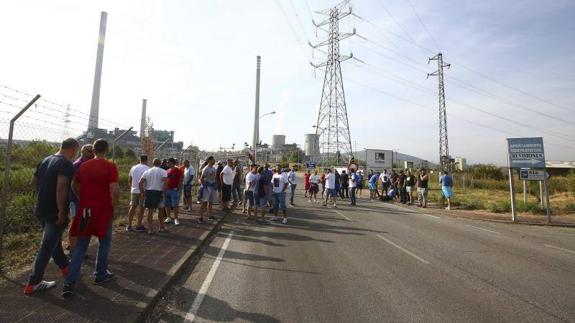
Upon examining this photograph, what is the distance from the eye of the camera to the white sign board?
34.3 meters

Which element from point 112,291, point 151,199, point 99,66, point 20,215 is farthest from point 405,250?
point 99,66

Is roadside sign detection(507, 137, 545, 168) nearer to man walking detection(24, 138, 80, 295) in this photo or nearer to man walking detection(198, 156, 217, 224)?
man walking detection(198, 156, 217, 224)

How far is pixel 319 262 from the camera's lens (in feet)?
21.7

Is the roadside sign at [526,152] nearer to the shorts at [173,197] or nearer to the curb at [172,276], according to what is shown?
the curb at [172,276]

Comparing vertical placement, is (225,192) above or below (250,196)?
above

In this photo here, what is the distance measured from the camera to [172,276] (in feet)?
17.5

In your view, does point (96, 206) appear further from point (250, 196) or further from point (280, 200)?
point (280, 200)

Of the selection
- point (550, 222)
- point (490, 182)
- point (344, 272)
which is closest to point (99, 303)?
point (344, 272)

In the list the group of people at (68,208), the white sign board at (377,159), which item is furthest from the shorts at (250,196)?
the white sign board at (377,159)

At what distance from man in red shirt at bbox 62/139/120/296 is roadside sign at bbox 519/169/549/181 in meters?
15.3

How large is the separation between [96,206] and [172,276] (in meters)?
1.48

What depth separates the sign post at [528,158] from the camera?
14062 millimetres

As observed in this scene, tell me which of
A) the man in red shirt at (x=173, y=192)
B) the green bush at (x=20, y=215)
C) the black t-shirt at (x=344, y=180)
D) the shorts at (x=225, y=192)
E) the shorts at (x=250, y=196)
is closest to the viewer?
the green bush at (x=20, y=215)

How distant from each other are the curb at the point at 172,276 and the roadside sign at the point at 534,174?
1269 cm
